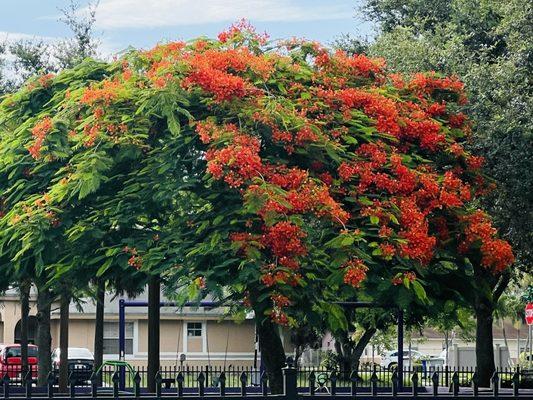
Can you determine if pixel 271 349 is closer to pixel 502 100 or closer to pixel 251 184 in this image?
pixel 251 184

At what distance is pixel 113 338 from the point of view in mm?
56688

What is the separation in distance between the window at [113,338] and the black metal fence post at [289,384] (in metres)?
41.0

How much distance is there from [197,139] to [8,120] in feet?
18.1

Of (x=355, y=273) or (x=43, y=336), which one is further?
(x=43, y=336)

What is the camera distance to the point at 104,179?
2031cm

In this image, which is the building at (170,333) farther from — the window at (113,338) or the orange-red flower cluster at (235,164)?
the orange-red flower cluster at (235,164)

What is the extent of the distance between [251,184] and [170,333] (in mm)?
39509

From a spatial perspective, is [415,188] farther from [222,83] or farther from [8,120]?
[8,120]

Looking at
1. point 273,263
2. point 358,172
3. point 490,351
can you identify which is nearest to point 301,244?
point 273,263

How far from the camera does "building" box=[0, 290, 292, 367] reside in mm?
57031

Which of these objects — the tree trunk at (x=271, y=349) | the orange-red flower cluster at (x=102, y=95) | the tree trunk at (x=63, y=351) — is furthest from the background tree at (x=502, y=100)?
the tree trunk at (x=63, y=351)

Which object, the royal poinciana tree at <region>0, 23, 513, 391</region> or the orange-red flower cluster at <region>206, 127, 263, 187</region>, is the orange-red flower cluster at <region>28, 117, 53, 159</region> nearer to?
the royal poinciana tree at <region>0, 23, 513, 391</region>

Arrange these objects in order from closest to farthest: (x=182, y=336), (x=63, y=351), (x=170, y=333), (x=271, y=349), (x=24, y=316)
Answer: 1. (x=271, y=349)
2. (x=63, y=351)
3. (x=24, y=316)
4. (x=182, y=336)
5. (x=170, y=333)

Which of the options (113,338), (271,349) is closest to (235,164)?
(271,349)
